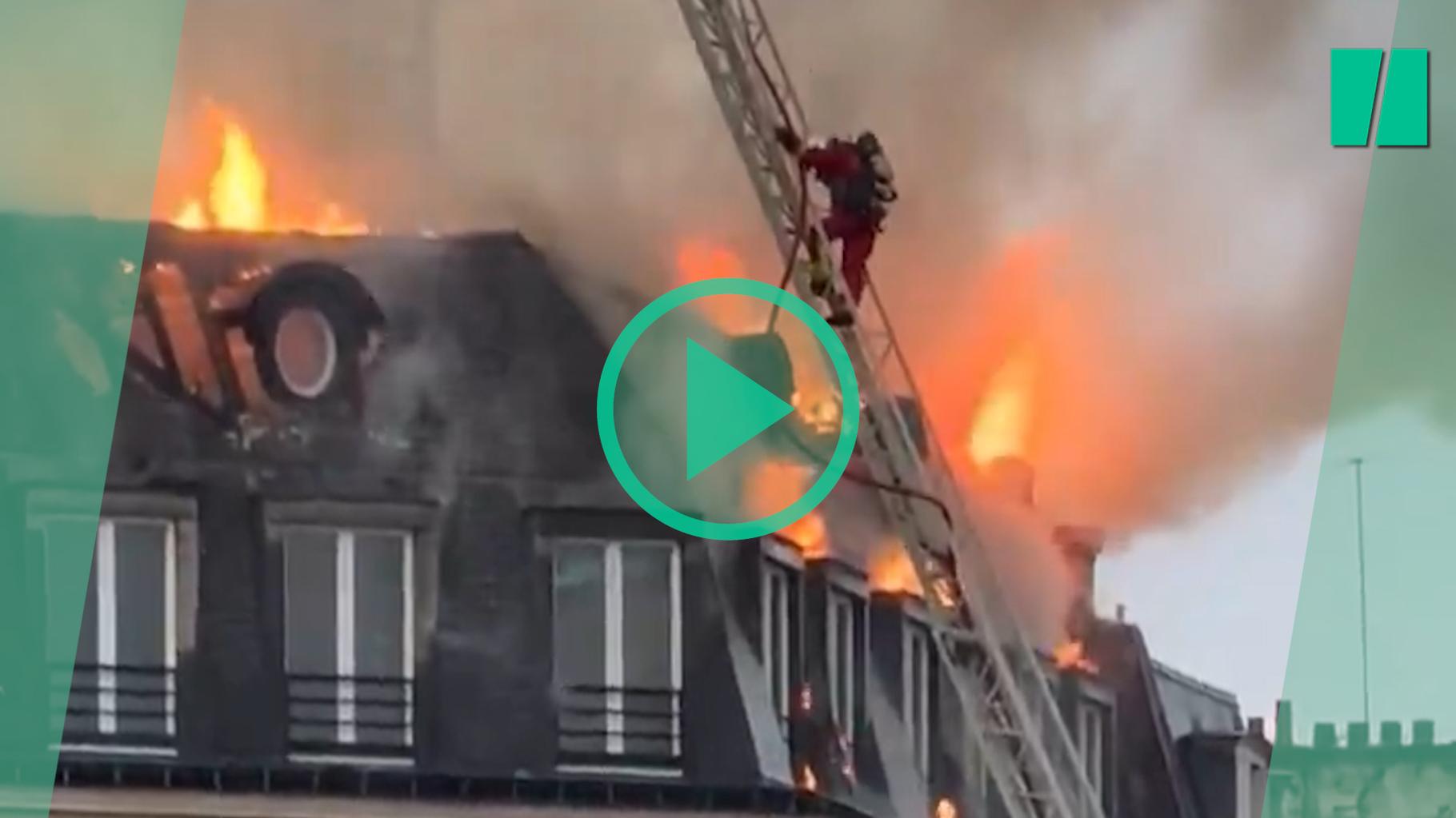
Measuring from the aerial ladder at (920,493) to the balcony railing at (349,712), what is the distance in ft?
1.61

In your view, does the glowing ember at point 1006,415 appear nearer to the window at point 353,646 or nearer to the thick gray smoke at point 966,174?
the thick gray smoke at point 966,174

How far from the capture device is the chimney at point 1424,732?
5.24 feet

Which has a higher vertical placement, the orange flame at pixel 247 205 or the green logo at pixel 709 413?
the orange flame at pixel 247 205

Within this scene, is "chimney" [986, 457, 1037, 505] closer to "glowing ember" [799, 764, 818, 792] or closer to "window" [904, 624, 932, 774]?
"window" [904, 624, 932, 774]

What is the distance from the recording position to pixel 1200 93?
1618 mm

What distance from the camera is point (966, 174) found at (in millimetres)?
1596

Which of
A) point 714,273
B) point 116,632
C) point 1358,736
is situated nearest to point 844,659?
point 714,273

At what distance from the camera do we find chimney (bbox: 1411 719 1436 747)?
5.24 feet

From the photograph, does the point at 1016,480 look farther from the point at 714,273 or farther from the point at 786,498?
the point at 714,273

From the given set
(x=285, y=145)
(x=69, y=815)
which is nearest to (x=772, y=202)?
(x=285, y=145)

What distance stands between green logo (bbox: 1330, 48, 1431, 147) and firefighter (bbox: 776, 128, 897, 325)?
1.45 feet

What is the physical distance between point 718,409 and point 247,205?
49 cm

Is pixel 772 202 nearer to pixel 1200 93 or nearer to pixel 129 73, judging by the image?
pixel 1200 93
